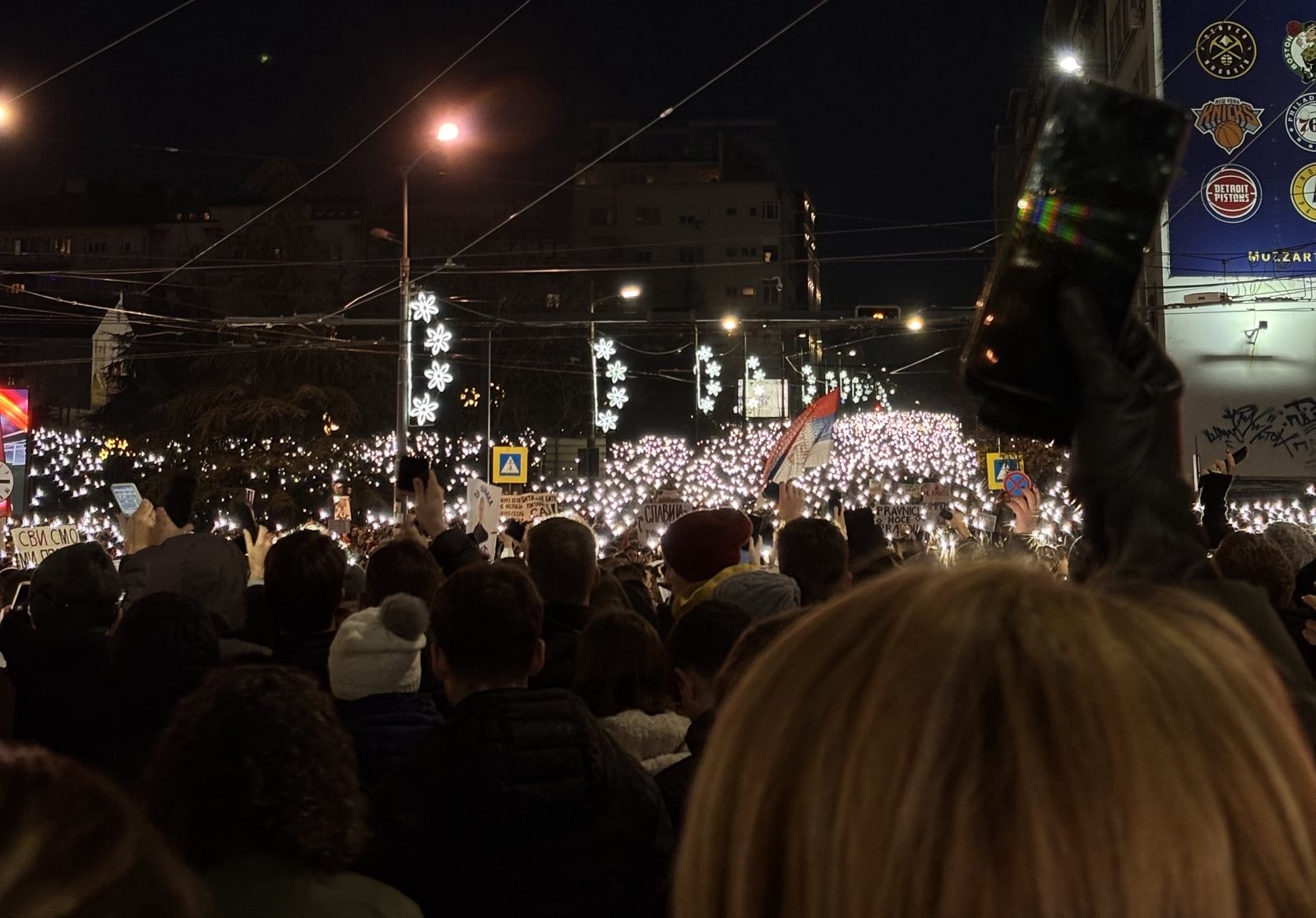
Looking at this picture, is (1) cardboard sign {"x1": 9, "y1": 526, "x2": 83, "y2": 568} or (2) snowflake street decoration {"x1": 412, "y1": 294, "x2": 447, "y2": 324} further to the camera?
(2) snowflake street decoration {"x1": 412, "y1": 294, "x2": 447, "y2": 324}

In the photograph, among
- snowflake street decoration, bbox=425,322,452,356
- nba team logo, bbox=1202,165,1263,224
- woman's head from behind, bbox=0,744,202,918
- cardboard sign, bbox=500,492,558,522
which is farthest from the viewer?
nba team logo, bbox=1202,165,1263,224

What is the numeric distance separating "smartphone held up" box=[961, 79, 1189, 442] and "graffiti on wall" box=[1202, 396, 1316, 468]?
35868mm

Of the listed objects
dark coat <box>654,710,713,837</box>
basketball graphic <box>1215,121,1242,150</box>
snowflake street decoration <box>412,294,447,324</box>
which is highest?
basketball graphic <box>1215,121,1242,150</box>

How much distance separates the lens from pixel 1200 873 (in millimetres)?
971

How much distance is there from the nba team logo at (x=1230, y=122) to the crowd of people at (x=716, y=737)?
105 feet

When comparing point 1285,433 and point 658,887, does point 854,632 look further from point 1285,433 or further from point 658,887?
point 1285,433

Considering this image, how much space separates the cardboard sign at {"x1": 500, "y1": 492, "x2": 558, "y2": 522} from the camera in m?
20.6

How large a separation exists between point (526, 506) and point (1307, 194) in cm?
2432

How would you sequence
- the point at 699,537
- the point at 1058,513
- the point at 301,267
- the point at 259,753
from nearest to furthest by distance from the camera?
the point at 259,753 < the point at 699,537 < the point at 1058,513 < the point at 301,267

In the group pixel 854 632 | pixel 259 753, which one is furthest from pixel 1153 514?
pixel 259 753

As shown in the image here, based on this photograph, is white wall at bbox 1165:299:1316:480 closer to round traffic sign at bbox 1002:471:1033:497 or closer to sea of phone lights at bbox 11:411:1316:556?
sea of phone lights at bbox 11:411:1316:556

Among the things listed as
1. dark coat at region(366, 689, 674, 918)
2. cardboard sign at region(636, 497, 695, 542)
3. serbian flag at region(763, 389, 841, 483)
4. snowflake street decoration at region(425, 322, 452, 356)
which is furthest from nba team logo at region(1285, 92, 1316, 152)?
dark coat at region(366, 689, 674, 918)

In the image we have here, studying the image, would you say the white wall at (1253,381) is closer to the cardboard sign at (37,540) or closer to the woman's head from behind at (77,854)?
the cardboard sign at (37,540)

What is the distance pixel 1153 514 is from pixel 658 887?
208 cm
